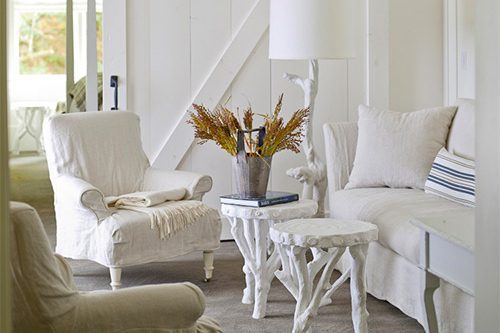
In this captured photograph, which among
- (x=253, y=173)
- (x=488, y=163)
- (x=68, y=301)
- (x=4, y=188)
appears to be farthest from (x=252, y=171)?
(x=4, y=188)

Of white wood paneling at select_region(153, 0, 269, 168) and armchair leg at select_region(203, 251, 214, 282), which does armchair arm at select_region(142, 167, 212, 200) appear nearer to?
armchair leg at select_region(203, 251, 214, 282)

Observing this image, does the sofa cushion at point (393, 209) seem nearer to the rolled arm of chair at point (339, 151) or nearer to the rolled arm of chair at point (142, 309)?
the rolled arm of chair at point (339, 151)

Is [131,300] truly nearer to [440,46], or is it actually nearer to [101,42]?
[101,42]

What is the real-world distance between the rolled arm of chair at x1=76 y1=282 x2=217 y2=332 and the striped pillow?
2.09 m

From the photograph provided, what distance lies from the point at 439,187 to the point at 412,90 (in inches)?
61.7

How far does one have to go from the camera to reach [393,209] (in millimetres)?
4332

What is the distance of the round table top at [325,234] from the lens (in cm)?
356

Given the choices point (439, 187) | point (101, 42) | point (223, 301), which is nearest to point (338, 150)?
point (439, 187)

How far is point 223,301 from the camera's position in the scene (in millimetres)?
4516

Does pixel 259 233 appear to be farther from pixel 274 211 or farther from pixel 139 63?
pixel 139 63

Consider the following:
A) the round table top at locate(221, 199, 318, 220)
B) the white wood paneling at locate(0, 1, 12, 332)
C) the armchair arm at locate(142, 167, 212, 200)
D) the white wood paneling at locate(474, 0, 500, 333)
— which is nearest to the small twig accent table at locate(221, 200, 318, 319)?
the round table top at locate(221, 199, 318, 220)

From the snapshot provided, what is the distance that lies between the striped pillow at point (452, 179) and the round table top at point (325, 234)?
0.71m

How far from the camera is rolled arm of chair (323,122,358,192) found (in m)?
5.10

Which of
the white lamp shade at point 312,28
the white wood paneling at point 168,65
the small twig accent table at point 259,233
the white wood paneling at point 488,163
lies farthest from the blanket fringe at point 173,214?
the white wood paneling at point 488,163
